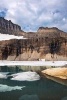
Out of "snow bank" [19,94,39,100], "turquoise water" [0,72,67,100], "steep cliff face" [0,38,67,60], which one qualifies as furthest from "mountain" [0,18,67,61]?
"snow bank" [19,94,39,100]

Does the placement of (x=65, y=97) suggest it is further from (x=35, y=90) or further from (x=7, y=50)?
(x=7, y=50)

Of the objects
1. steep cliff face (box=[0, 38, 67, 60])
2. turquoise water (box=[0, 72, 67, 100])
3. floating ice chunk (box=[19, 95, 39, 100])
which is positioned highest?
steep cliff face (box=[0, 38, 67, 60])

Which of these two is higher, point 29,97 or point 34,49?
point 34,49

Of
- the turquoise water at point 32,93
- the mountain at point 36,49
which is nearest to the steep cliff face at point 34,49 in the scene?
the mountain at point 36,49

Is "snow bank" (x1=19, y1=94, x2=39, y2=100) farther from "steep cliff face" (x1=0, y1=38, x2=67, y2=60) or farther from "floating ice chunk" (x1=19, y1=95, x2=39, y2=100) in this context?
"steep cliff face" (x1=0, y1=38, x2=67, y2=60)

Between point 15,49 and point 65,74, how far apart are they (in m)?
82.0

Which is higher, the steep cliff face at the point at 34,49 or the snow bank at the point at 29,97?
the steep cliff face at the point at 34,49

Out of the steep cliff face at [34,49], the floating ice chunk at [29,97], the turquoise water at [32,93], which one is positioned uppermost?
the steep cliff face at [34,49]

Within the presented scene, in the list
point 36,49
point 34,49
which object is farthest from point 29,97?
point 34,49

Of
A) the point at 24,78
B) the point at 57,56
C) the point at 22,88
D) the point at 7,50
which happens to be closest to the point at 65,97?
the point at 22,88

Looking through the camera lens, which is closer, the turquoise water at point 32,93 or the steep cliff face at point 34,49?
the turquoise water at point 32,93

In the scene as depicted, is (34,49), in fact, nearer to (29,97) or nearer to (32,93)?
(32,93)

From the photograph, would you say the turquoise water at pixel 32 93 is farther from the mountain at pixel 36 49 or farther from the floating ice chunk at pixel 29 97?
the mountain at pixel 36 49

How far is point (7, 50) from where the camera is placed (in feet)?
396
